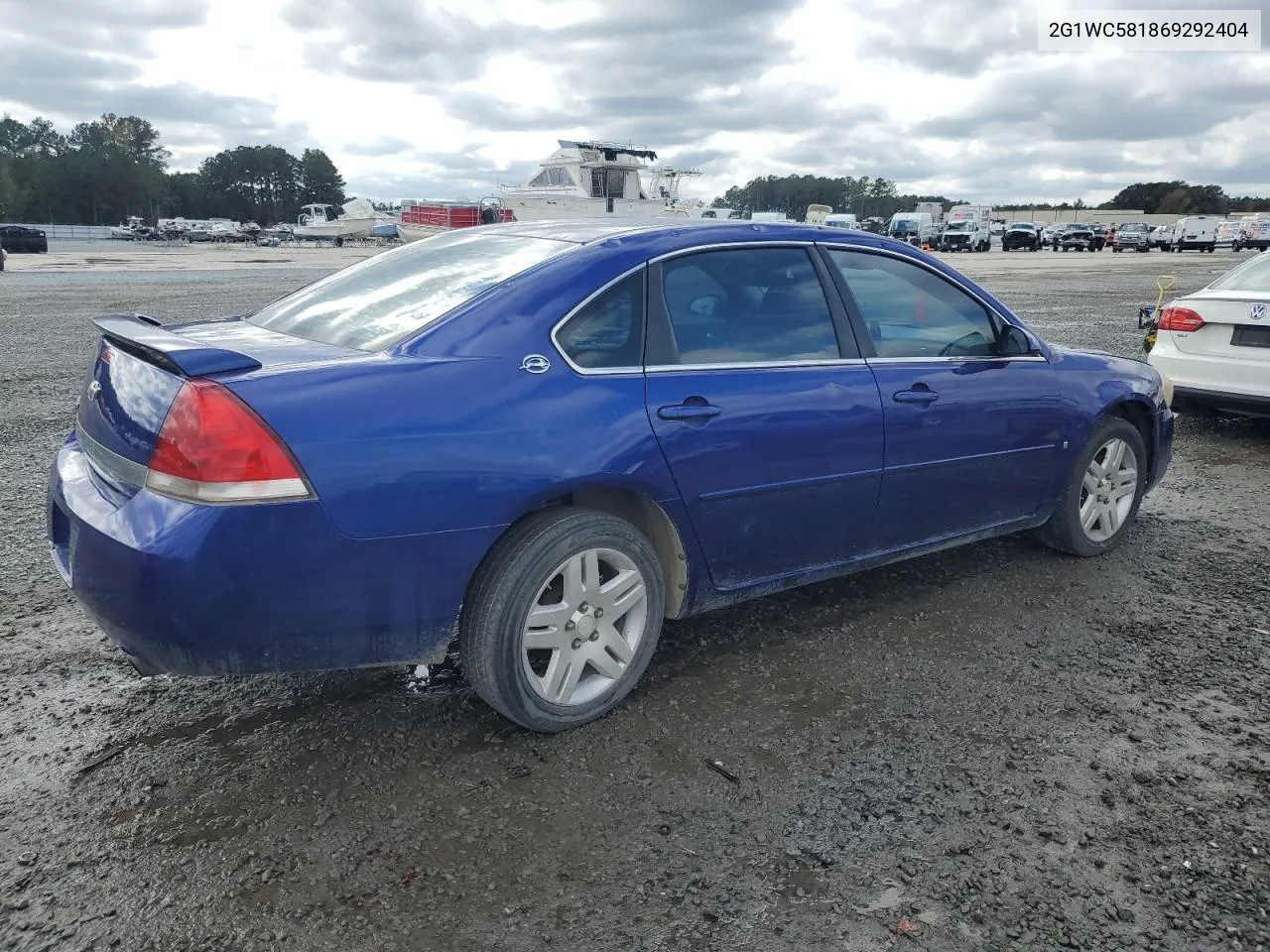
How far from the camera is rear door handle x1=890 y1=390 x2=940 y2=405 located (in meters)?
3.77

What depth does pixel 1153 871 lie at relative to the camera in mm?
2471

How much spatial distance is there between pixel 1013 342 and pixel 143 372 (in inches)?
134

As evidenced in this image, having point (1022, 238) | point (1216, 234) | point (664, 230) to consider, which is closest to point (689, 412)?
point (664, 230)

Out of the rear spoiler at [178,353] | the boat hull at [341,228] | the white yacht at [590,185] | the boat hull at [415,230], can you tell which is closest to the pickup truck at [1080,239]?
the white yacht at [590,185]

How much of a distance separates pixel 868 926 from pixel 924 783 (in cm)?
67

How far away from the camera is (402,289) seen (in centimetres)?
346

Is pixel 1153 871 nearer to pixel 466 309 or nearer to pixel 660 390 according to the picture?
pixel 660 390

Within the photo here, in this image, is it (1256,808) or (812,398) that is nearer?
(1256,808)

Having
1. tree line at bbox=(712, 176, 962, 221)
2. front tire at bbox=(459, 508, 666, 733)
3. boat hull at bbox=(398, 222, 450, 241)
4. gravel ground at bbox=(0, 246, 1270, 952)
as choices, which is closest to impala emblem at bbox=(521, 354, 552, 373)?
front tire at bbox=(459, 508, 666, 733)

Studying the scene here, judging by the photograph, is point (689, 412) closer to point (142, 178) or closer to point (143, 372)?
point (143, 372)

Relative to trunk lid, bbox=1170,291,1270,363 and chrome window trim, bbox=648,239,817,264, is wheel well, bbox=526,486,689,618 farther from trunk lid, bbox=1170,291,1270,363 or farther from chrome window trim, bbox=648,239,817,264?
trunk lid, bbox=1170,291,1270,363

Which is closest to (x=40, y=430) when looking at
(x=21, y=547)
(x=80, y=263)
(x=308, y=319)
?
(x=21, y=547)

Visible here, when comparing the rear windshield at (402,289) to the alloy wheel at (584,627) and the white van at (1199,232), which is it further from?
the white van at (1199,232)

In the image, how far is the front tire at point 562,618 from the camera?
2881mm
